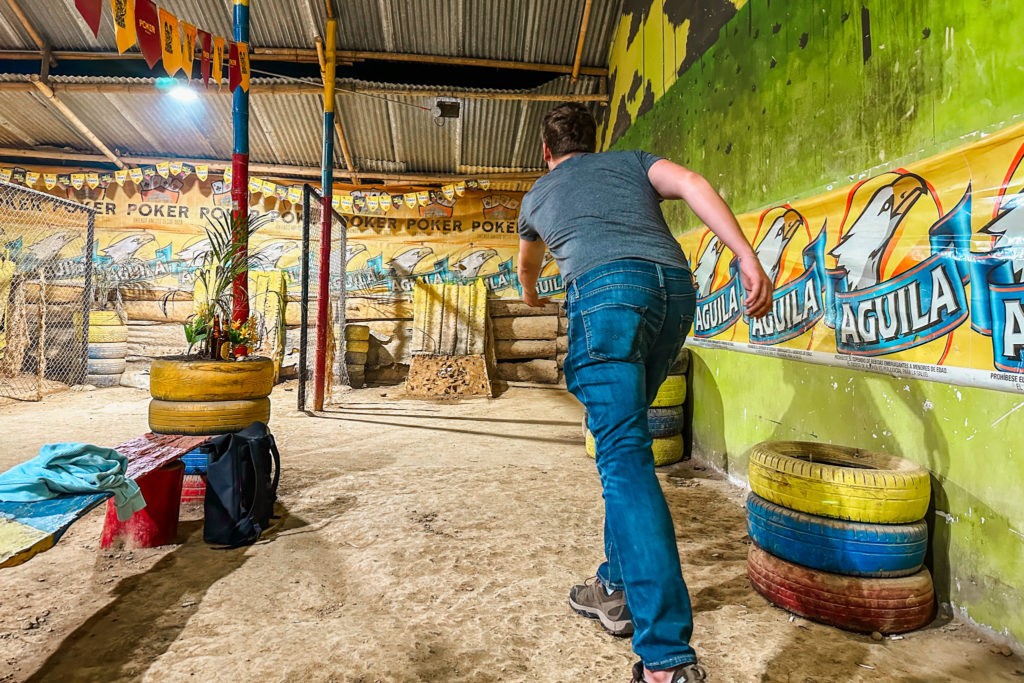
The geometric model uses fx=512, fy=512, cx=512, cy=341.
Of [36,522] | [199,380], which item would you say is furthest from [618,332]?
[199,380]

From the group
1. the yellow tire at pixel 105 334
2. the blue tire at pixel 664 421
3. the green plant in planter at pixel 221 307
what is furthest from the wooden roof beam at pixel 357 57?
the blue tire at pixel 664 421

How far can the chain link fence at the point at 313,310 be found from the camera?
251 inches

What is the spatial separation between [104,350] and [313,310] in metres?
3.33

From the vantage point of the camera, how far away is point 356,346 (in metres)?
9.49

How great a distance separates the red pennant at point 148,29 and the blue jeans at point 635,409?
187 inches

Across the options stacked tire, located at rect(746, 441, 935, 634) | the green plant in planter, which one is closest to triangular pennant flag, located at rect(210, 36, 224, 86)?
the green plant in planter

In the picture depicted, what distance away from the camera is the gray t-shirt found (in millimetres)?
1544

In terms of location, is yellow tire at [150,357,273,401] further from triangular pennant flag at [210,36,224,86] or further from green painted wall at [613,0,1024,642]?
green painted wall at [613,0,1024,642]

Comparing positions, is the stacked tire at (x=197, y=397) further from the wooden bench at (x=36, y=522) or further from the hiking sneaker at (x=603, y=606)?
the hiking sneaker at (x=603, y=606)

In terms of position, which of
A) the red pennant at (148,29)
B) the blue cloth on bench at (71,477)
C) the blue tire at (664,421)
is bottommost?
the blue tire at (664,421)

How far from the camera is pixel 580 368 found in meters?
1.56

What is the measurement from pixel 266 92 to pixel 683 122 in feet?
21.8

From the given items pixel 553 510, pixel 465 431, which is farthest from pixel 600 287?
pixel 465 431

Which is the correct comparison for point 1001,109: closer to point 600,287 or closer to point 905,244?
point 905,244
